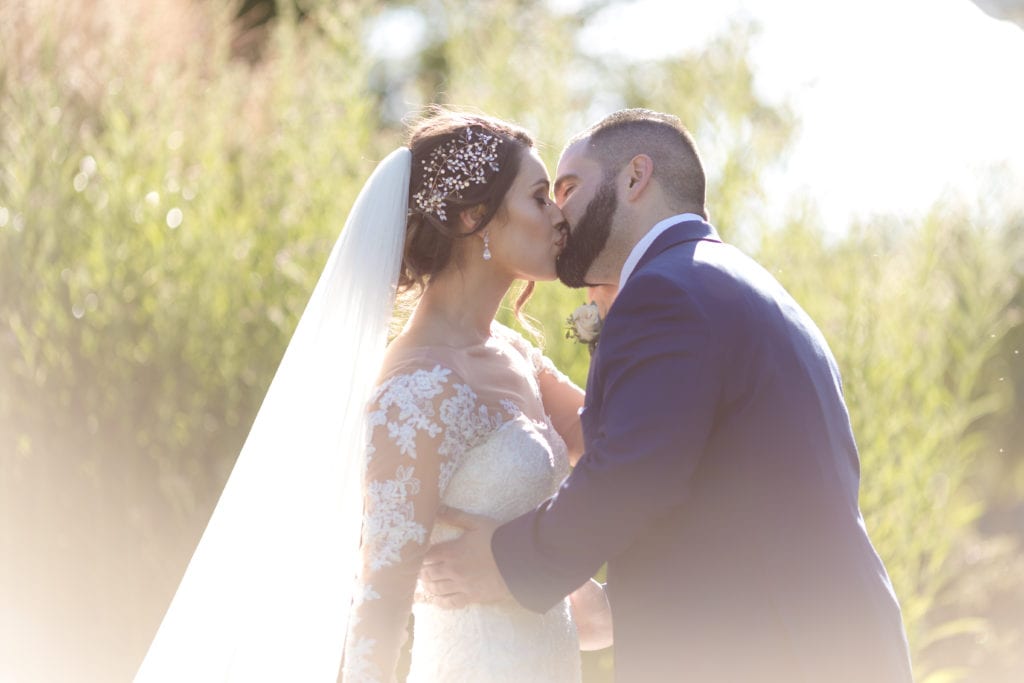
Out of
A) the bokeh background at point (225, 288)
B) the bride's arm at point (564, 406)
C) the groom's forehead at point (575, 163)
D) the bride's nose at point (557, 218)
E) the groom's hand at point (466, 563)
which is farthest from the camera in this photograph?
the bokeh background at point (225, 288)

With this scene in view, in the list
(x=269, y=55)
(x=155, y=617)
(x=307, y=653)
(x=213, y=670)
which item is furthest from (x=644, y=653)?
(x=269, y=55)

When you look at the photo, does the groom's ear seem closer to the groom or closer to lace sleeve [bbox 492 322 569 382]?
the groom

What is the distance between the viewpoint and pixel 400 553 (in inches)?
110

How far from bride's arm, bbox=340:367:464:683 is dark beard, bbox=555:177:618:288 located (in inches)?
19.1

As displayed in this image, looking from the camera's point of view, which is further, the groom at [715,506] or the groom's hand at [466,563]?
the groom's hand at [466,563]

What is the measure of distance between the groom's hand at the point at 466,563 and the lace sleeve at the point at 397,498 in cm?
9

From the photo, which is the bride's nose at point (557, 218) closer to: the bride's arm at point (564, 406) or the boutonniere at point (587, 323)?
the boutonniere at point (587, 323)

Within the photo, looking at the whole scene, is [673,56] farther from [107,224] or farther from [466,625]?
[466,625]

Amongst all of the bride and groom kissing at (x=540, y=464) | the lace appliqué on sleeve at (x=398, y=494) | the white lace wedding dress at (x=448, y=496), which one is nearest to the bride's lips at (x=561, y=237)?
the bride and groom kissing at (x=540, y=464)

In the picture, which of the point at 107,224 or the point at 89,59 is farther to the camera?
the point at 89,59

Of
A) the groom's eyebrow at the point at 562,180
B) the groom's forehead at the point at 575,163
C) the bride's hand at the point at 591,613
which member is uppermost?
the groom's forehead at the point at 575,163

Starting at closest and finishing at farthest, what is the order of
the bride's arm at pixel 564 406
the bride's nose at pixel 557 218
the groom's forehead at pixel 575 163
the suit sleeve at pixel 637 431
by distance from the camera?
the suit sleeve at pixel 637 431, the groom's forehead at pixel 575 163, the bride's nose at pixel 557 218, the bride's arm at pixel 564 406

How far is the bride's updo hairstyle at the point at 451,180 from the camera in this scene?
10.1ft

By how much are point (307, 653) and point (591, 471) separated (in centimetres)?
112
